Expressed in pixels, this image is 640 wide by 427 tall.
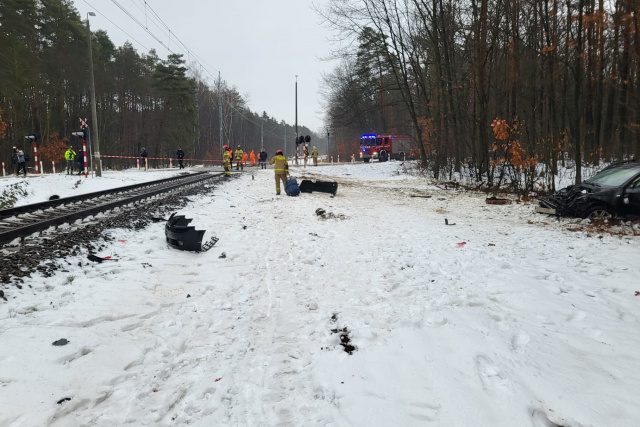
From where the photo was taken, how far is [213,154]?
71.1 m

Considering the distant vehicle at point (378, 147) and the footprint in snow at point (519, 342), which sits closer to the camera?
the footprint in snow at point (519, 342)

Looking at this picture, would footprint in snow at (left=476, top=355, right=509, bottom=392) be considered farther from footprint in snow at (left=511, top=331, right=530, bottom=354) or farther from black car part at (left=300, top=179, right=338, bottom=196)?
black car part at (left=300, top=179, right=338, bottom=196)

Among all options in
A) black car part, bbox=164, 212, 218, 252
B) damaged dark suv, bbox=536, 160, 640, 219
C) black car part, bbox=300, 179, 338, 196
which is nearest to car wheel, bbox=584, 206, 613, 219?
damaged dark suv, bbox=536, 160, 640, 219

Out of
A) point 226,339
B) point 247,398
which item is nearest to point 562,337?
point 247,398

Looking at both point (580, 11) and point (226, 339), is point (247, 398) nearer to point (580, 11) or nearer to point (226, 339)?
point (226, 339)

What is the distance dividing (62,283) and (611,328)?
6002 millimetres

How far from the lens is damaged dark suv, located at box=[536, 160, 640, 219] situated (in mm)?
8102

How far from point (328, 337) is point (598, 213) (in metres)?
8.34

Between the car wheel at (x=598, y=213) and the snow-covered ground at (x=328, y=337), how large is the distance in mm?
2197

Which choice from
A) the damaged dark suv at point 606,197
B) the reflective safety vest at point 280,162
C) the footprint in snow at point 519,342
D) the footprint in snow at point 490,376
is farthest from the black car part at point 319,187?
the footprint in snow at point 490,376

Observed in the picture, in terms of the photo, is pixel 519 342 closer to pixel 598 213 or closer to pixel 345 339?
pixel 345 339

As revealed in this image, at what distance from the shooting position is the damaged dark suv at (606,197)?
810 centimetres

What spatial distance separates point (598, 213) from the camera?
849 cm

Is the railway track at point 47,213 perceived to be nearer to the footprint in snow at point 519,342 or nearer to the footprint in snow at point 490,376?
the footprint in snow at point 490,376
